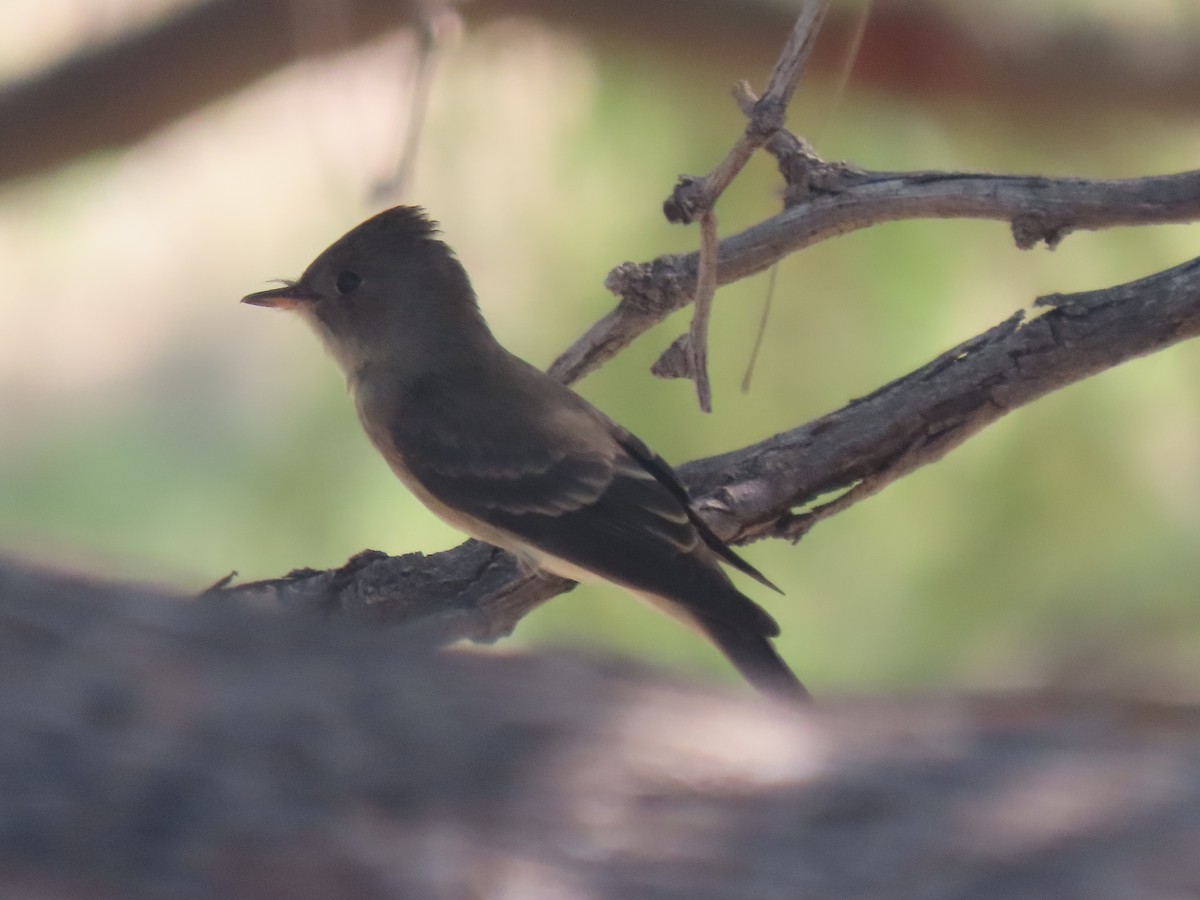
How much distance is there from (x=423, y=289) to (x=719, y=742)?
3.32 m

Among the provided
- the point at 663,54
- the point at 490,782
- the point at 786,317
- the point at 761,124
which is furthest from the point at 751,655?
the point at 490,782

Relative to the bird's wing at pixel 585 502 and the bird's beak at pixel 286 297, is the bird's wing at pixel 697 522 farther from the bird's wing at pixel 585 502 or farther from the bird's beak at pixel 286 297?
the bird's beak at pixel 286 297

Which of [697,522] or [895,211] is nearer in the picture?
[895,211]

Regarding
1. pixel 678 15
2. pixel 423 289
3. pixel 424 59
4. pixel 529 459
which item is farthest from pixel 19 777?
pixel 678 15

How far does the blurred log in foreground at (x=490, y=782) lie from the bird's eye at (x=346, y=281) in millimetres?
3224

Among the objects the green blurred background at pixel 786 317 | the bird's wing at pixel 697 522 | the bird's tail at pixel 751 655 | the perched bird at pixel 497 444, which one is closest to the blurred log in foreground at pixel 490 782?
the perched bird at pixel 497 444

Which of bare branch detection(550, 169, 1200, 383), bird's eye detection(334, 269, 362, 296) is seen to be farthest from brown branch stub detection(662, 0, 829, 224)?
bird's eye detection(334, 269, 362, 296)

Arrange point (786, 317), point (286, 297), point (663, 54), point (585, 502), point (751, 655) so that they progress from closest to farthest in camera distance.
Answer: point (751, 655), point (585, 502), point (286, 297), point (663, 54), point (786, 317)

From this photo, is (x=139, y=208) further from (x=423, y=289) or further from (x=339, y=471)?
(x=423, y=289)

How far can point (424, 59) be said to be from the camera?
2.81 meters

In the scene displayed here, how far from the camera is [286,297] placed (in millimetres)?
4340

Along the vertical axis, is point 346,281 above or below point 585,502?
above

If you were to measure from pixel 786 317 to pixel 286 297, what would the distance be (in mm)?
1655

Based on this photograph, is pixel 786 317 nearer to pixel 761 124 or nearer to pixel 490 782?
pixel 761 124
